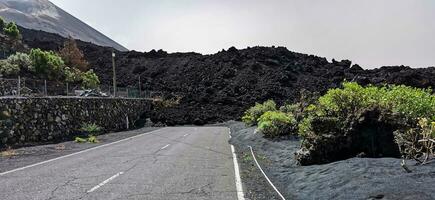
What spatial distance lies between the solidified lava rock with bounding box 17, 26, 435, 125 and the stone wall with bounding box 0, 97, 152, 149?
15662 mm

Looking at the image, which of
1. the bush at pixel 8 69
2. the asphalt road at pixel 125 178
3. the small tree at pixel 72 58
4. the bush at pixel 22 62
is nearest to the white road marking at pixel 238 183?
the asphalt road at pixel 125 178

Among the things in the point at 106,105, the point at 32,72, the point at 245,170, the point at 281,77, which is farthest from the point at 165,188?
the point at 281,77

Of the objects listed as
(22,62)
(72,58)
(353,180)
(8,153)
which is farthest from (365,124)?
(72,58)

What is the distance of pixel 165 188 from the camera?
11281 millimetres

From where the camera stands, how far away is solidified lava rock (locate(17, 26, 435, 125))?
208ft

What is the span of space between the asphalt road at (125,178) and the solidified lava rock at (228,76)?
3696cm

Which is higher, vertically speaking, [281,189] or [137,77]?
[137,77]

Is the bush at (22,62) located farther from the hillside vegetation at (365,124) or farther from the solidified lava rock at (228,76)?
the hillside vegetation at (365,124)

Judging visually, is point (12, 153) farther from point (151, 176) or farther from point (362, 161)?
point (362, 161)

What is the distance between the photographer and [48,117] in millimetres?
27453

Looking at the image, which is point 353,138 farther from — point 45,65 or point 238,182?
point 45,65

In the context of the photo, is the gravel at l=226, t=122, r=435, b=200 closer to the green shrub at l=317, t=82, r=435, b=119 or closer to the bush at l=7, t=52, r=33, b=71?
the green shrub at l=317, t=82, r=435, b=119

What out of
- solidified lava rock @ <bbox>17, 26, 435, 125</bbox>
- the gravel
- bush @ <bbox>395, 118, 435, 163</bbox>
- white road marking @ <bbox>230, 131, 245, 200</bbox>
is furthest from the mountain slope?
bush @ <bbox>395, 118, 435, 163</bbox>

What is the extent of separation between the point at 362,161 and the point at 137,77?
72.5 m
